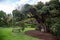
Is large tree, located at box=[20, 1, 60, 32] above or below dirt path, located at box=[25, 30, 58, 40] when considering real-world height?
above

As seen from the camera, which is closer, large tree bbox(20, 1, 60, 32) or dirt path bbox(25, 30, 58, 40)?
dirt path bbox(25, 30, 58, 40)

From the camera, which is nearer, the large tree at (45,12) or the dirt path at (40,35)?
the dirt path at (40,35)

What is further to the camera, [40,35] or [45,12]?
[45,12]

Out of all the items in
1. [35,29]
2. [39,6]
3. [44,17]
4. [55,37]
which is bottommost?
[55,37]

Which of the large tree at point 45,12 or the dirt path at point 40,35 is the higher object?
the large tree at point 45,12

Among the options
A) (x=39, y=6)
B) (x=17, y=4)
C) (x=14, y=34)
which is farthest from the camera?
(x=39, y=6)

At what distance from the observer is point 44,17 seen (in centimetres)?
195

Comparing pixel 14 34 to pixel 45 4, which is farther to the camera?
pixel 45 4

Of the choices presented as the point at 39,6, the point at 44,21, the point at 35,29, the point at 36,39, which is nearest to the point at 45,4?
the point at 39,6

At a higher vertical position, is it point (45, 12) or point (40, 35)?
point (45, 12)

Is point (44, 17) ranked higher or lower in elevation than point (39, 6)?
lower

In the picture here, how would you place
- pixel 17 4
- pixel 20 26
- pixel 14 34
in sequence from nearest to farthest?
pixel 17 4 < pixel 14 34 < pixel 20 26

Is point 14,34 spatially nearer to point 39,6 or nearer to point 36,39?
point 36,39

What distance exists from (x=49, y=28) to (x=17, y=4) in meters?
0.67
